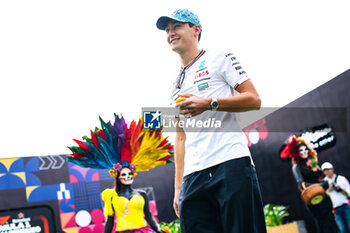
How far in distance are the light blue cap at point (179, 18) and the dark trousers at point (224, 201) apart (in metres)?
0.78

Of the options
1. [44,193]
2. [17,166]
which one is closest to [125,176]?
[44,193]

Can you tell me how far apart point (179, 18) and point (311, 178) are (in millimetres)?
6048

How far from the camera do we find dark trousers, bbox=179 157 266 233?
5.70 feet

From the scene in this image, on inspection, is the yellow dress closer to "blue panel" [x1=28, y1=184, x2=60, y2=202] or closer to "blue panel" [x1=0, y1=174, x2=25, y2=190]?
"blue panel" [x1=28, y1=184, x2=60, y2=202]

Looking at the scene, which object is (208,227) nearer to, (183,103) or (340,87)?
(183,103)

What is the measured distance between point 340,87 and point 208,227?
7.00 meters

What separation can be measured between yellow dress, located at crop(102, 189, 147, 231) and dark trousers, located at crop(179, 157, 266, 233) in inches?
127

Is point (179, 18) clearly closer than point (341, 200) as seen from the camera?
Yes

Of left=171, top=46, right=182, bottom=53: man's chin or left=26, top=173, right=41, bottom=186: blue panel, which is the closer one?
left=171, top=46, right=182, bottom=53: man's chin

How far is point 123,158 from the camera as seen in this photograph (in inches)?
214

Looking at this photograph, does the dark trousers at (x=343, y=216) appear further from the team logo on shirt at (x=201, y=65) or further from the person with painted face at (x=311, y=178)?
the team logo on shirt at (x=201, y=65)

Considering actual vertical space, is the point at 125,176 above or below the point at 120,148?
below

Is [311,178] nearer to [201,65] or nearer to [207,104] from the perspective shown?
[201,65]

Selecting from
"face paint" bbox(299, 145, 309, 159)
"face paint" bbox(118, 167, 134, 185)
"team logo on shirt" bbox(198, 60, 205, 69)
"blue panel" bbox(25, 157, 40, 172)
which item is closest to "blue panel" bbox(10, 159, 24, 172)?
"blue panel" bbox(25, 157, 40, 172)
